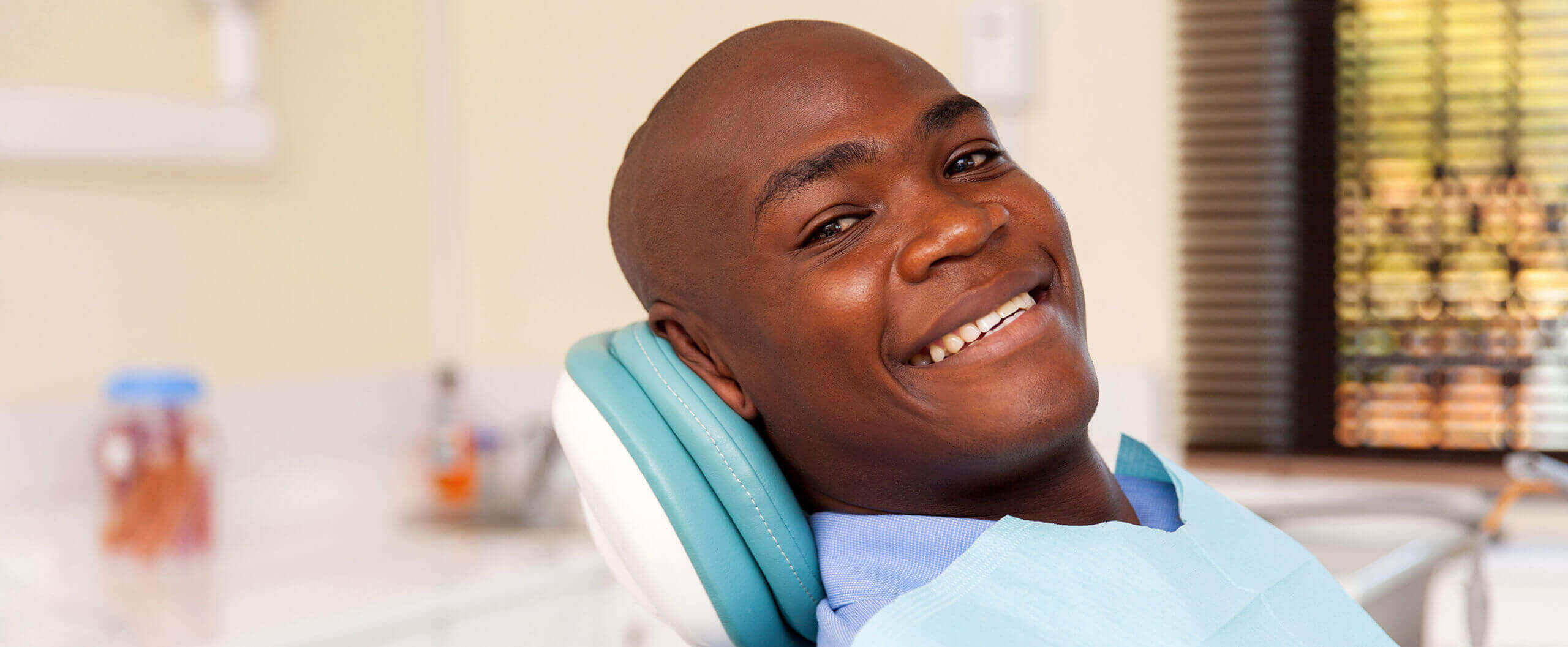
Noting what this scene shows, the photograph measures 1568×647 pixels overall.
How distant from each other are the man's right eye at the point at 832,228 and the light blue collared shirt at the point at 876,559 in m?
0.14

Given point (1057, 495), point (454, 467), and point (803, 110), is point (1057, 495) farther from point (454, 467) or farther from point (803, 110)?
point (454, 467)

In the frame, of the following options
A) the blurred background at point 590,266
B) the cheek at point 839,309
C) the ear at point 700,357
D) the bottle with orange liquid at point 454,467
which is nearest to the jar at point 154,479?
the blurred background at point 590,266

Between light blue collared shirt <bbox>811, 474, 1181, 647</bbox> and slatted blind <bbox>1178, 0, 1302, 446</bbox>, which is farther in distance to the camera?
slatted blind <bbox>1178, 0, 1302, 446</bbox>

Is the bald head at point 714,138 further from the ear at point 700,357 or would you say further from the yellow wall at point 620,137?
the yellow wall at point 620,137

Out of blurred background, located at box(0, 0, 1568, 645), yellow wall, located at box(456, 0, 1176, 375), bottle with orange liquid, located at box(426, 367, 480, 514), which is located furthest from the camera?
bottle with orange liquid, located at box(426, 367, 480, 514)

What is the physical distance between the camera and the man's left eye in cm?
68

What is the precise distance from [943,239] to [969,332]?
5 centimetres

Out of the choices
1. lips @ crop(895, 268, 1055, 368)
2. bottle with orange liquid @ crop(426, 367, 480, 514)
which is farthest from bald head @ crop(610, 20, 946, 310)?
bottle with orange liquid @ crop(426, 367, 480, 514)

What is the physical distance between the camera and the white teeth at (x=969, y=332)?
621 mm

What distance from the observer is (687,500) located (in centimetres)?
64

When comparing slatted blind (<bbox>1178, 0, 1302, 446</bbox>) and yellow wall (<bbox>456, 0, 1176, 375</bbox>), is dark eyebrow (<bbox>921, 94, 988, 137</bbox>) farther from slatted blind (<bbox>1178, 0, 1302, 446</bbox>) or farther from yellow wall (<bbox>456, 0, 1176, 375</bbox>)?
slatted blind (<bbox>1178, 0, 1302, 446</bbox>)

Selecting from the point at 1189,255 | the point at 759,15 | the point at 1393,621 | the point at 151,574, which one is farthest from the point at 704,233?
the point at 1189,255

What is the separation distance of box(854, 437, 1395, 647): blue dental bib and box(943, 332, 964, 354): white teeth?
82 millimetres

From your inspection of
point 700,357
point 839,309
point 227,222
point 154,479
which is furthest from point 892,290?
point 227,222
